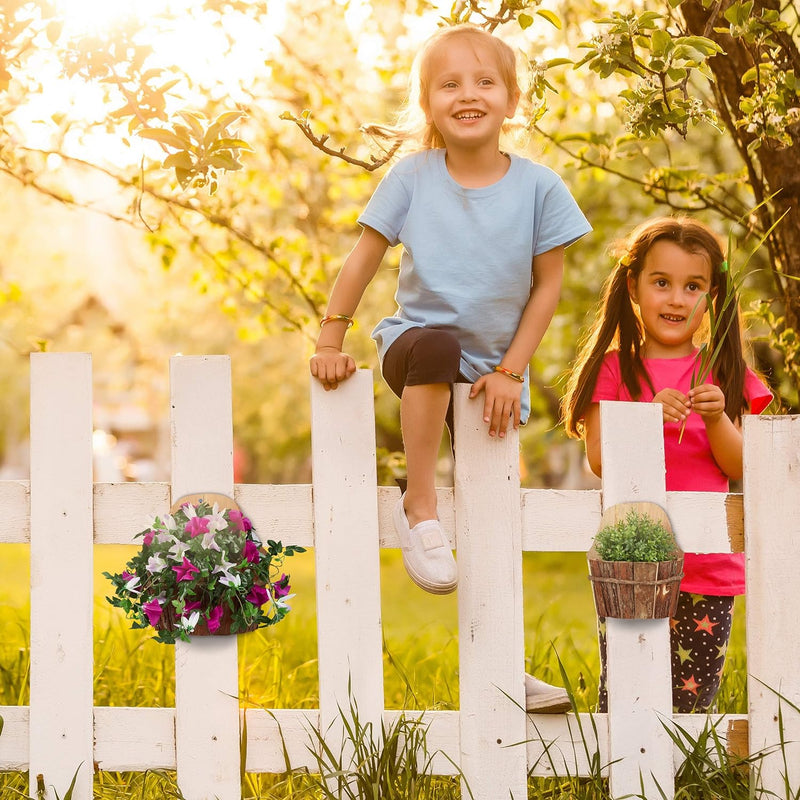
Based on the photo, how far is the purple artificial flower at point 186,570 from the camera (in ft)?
7.72

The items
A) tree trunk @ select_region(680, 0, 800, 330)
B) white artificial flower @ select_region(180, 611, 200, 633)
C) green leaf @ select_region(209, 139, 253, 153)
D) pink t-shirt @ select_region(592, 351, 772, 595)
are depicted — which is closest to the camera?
white artificial flower @ select_region(180, 611, 200, 633)

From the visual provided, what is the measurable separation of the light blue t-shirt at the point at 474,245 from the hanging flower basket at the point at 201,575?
1.86ft

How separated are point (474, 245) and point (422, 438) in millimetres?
513

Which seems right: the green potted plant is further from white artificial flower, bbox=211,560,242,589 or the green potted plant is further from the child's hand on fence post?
white artificial flower, bbox=211,560,242,589

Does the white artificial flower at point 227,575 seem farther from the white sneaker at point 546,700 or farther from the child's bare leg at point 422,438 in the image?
the white sneaker at point 546,700

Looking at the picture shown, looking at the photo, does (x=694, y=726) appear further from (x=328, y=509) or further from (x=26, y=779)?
(x=26, y=779)

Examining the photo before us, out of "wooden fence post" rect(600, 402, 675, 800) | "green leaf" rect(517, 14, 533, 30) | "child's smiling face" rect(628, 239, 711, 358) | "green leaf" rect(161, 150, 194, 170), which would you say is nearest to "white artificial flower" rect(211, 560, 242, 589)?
"wooden fence post" rect(600, 402, 675, 800)

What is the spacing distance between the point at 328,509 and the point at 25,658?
5.37 ft

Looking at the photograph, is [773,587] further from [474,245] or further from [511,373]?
→ [474,245]

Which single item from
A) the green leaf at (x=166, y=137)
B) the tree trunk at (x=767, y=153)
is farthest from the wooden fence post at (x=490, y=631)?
the tree trunk at (x=767, y=153)

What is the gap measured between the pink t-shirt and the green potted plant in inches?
15.2

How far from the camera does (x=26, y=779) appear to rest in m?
2.71

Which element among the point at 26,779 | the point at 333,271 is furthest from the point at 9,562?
the point at 26,779

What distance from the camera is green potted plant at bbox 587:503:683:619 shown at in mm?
2359
